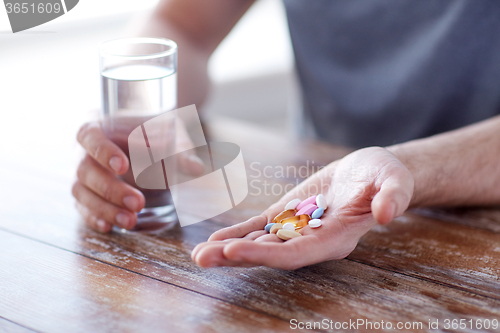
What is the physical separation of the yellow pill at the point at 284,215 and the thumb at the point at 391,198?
0.18 meters

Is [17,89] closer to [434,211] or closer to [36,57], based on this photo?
[36,57]

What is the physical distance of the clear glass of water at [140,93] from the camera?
825 mm

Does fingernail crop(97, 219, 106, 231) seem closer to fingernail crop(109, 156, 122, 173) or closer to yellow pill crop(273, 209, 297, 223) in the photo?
fingernail crop(109, 156, 122, 173)

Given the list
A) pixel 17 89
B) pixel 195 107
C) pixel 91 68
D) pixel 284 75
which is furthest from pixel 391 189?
pixel 284 75

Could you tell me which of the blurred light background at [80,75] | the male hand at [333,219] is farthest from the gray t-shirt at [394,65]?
the male hand at [333,219]

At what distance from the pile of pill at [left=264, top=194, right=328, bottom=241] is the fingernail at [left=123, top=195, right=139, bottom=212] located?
27 cm

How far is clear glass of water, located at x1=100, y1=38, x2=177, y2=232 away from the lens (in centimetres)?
83

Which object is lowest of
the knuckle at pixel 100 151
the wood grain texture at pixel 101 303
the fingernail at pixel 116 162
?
the wood grain texture at pixel 101 303

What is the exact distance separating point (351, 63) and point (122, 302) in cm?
113

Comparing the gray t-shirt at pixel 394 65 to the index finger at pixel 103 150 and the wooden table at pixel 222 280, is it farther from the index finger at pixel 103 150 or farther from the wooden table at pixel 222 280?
the index finger at pixel 103 150

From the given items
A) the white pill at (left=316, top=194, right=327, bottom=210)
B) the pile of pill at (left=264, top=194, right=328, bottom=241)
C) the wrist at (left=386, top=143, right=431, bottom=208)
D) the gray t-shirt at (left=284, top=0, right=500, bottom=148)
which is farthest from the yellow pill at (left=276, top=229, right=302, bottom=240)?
the gray t-shirt at (left=284, top=0, right=500, bottom=148)

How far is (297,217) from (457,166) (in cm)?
42

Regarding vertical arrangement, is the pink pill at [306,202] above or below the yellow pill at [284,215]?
above

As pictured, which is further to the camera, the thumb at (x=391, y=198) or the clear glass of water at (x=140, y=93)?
the clear glass of water at (x=140, y=93)
